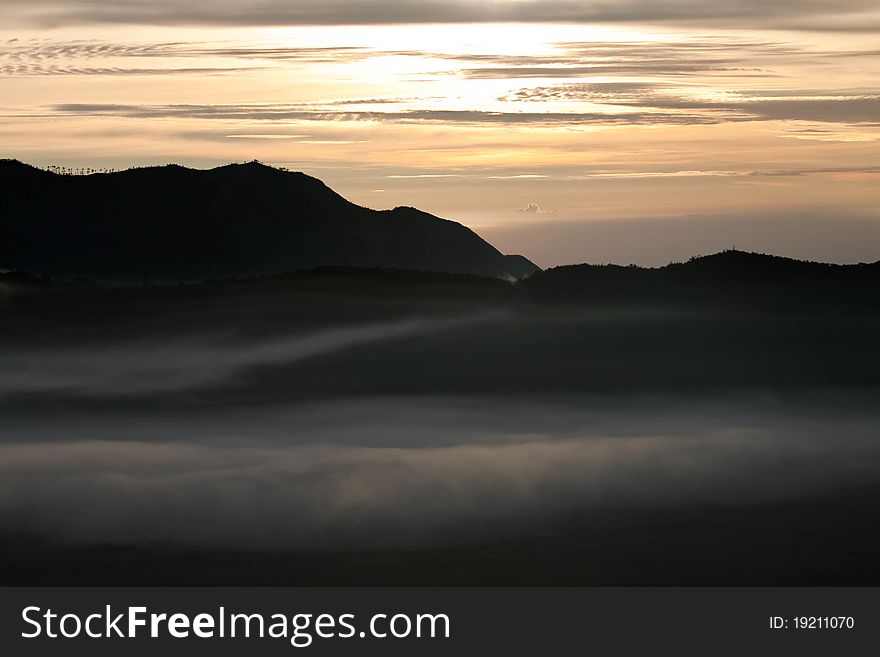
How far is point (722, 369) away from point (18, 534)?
8428 cm

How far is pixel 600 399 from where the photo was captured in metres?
129

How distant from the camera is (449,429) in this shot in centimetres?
11331

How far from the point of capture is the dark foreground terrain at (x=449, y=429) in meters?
61.2

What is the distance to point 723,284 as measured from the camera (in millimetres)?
161250

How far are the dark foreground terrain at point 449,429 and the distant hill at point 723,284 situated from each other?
1.11 ft

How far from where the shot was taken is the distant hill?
507 ft

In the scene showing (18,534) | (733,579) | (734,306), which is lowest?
(733,579)

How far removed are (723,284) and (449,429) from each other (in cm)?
5877

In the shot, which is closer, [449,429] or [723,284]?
[449,429]

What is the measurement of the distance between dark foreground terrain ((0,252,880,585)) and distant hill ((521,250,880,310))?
0.34m

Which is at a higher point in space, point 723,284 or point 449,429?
point 723,284

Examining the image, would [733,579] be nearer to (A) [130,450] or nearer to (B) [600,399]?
(A) [130,450]

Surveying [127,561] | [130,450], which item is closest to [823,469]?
[127,561]

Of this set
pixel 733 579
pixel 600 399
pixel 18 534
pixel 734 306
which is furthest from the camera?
pixel 734 306
